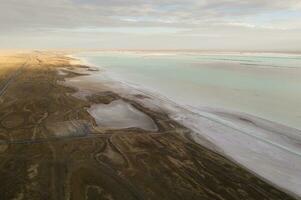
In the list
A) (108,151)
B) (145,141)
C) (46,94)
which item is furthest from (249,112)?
(46,94)

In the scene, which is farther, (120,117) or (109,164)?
(120,117)

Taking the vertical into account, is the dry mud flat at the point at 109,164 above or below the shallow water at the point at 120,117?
above

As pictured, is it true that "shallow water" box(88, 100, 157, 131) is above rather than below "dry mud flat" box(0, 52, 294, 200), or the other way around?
below

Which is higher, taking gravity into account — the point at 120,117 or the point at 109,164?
the point at 109,164

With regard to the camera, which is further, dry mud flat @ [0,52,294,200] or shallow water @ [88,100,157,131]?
shallow water @ [88,100,157,131]

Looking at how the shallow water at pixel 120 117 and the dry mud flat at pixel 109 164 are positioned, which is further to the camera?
the shallow water at pixel 120 117
